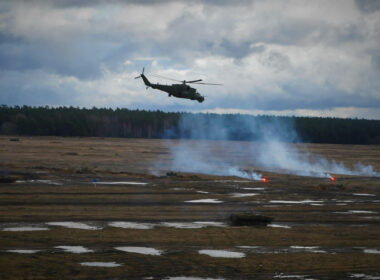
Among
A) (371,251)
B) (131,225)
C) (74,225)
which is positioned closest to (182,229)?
(131,225)

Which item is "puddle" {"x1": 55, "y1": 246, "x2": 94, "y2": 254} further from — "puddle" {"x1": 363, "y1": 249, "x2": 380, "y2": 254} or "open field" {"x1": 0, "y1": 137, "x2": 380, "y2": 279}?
"puddle" {"x1": 363, "y1": 249, "x2": 380, "y2": 254}

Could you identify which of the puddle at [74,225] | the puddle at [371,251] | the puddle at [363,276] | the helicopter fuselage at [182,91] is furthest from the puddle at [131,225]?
the helicopter fuselage at [182,91]

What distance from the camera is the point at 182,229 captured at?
39312 mm

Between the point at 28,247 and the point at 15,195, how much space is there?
2057cm

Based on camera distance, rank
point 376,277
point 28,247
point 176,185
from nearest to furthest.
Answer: point 376,277, point 28,247, point 176,185

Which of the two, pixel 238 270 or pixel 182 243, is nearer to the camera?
pixel 238 270

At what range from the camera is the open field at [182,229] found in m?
29.4

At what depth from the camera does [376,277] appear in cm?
2856

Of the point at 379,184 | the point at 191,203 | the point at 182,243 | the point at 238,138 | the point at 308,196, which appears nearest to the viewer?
Result: the point at 182,243

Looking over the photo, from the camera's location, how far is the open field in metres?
29.4

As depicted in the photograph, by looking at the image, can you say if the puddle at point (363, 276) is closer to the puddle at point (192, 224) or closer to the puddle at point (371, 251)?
the puddle at point (371, 251)

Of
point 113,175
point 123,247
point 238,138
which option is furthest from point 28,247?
point 238,138

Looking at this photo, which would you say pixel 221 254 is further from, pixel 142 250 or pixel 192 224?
pixel 192 224

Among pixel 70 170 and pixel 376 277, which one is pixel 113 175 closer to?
pixel 70 170
